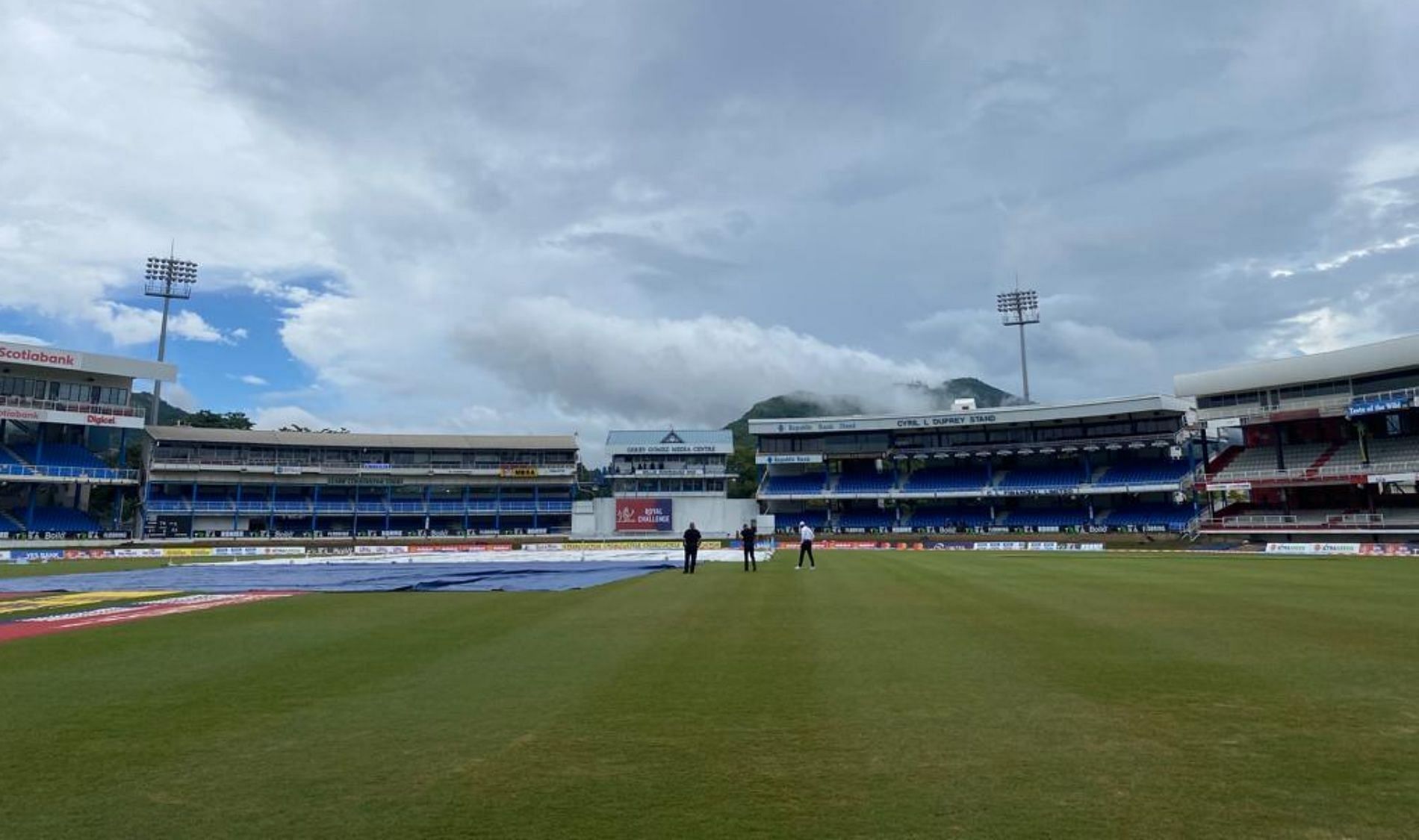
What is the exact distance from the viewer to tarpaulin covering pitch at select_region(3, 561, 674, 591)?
2009cm

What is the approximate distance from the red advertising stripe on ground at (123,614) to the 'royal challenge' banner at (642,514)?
160 ft

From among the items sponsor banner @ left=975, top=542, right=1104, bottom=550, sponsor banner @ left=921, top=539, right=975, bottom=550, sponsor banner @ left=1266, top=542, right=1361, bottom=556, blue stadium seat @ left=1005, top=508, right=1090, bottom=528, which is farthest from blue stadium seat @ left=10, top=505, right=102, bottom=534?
sponsor banner @ left=1266, top=542, right=1361, bottom=556

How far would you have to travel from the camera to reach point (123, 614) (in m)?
14.6

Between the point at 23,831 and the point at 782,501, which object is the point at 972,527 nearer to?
the point at 782,501

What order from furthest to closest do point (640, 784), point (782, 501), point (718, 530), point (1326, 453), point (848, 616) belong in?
point (782, 501) < point (718, 530) < point (1326, 453) < point (848, 616) < point (640, 784)

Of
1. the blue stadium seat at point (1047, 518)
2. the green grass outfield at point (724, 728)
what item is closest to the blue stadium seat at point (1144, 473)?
the blue stadium seat at point (1047, 518)

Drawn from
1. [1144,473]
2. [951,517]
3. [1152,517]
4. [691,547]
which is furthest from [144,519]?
[1144,473]

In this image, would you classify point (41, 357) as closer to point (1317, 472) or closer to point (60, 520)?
point (60, 520)

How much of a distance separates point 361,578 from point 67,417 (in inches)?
2129

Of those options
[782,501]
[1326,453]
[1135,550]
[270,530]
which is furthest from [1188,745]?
[270,530]

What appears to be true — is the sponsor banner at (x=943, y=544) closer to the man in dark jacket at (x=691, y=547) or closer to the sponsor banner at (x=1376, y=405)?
the sponsor banner at (x=1376, y=405)

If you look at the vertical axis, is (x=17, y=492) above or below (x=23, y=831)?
above

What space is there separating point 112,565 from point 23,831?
117ft

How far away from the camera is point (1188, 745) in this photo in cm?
562
